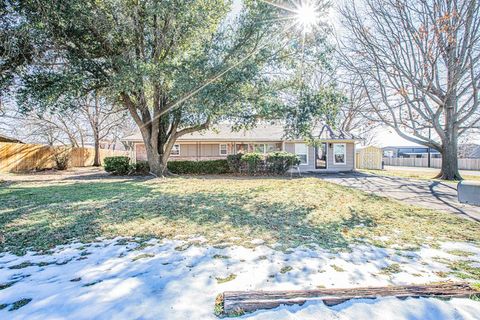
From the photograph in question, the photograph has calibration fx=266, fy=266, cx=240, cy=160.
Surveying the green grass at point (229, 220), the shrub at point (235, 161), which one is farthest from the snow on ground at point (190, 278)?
the shrub at point (235, 161)

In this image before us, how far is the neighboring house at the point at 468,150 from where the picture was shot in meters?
35.4

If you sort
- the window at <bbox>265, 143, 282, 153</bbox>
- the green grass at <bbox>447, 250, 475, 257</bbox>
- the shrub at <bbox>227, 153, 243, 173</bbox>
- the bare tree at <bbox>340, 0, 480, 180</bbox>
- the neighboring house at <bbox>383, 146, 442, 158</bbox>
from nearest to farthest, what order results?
1. the green grass at <bbox>447, 250, 475, 257</bbox>
2. the bare tree at <bbox>340, 0, 480, 180</bbox>
3. the shrub at <bbox>227, 153, 243, 173</bbox>
4. the window at <bbox>265, 143, 282, 153</bbox>
5. the neighboring house at <bbox>383, 146, 442, 158</bbox>

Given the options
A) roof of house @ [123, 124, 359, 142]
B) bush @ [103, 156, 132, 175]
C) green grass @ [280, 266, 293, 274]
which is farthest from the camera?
roof of house @ [123, 124, 359, 142]

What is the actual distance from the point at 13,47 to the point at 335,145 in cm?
1786

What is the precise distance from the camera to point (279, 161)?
51.8ft

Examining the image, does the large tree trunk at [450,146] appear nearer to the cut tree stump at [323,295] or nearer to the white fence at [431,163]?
the cut tree stump at [323,295]

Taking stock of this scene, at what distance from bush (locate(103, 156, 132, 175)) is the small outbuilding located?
21.8m

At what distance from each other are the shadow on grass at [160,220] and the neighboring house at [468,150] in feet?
131

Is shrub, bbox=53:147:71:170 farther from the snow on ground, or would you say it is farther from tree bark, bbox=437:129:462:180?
tree bark, bbox=437:129:462:180

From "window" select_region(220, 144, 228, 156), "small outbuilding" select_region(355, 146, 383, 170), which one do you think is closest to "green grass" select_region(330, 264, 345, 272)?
"window" select_region(220, 144, 228, 156)

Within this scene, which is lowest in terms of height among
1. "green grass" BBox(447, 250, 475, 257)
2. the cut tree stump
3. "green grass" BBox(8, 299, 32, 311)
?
"green grass" BBox(447, 250, 475, 257)

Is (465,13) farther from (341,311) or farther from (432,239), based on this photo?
(341,311)

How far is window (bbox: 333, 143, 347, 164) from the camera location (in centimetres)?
1920

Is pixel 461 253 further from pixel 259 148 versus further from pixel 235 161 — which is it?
pixel 259 148
